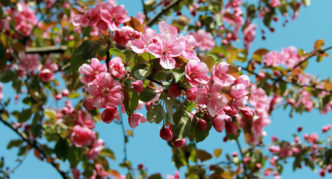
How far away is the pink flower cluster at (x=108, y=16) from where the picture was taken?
1.33 meters

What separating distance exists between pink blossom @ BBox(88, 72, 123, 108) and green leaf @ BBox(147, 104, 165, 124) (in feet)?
0.39

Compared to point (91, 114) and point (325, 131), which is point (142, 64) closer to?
point (91, 114)

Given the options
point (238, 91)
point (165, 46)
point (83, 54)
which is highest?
point (83, 54)

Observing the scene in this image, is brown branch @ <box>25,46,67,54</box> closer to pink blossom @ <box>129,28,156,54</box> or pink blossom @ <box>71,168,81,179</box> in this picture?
pink blossom @ <box>71,168,81,179</box>

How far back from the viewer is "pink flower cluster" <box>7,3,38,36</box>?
12.0 ft

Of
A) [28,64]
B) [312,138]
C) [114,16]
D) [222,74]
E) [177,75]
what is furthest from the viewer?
[312,138]

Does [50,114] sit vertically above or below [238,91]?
above

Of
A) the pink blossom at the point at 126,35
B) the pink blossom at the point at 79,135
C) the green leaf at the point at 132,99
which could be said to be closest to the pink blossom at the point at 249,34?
the pink blossom at the point at 79,135

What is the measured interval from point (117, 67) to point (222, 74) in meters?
0.38

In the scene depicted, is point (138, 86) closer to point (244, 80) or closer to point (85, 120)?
point (244, 80)

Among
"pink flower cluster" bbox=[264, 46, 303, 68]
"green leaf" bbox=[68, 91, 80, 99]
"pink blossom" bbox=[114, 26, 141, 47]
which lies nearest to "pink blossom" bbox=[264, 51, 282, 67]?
"pink flower cluster" bbox=[264, 46, 303, 68]

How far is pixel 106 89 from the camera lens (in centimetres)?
101

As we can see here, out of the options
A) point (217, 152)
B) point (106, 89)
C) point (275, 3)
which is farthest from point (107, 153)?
point (275, 3)

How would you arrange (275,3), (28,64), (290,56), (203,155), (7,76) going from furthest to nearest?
(275,3)
(290,56)
(28,64)
(7,76)
(203,155)
